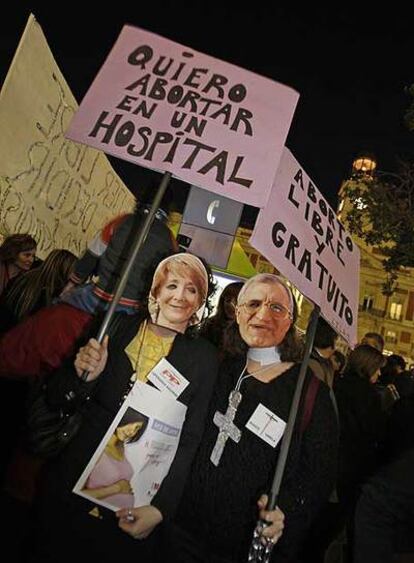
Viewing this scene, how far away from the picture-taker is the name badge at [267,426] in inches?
88.1

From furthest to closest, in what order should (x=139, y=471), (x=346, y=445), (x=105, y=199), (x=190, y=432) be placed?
(x=105, y=199) → (x=346, y=445) → (x=190, y=432) → (x=139, y=471)

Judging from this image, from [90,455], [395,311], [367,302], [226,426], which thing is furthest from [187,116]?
[395,311]

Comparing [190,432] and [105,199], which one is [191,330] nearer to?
[190,432]

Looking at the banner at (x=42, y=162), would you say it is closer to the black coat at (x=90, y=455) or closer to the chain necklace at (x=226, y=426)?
the black coat at (x=90, y=455)

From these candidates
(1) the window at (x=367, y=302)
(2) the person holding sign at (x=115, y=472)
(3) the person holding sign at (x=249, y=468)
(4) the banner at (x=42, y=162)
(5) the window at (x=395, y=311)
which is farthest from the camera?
(5) the window at (x=395, y=311)

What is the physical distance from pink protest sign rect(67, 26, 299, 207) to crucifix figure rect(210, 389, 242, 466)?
97 centimetres

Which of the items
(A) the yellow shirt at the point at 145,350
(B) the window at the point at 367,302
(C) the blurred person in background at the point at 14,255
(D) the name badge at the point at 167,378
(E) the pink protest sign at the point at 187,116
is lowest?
(D) the name badge at the point at 167,378

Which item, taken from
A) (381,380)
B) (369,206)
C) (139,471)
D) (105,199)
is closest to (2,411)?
(139,471)

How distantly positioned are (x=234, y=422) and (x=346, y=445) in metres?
2.00

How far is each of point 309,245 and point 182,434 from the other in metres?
1.19

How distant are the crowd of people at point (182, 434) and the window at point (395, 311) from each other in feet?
191

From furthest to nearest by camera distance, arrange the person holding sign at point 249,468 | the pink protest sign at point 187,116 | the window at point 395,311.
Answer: the window at point 395,311
the pink protest sign at point 187,116
the person holding sign at point 249,468

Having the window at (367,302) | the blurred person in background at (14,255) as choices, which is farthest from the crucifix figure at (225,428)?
the window at (367,302)

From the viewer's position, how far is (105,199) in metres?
6.32
